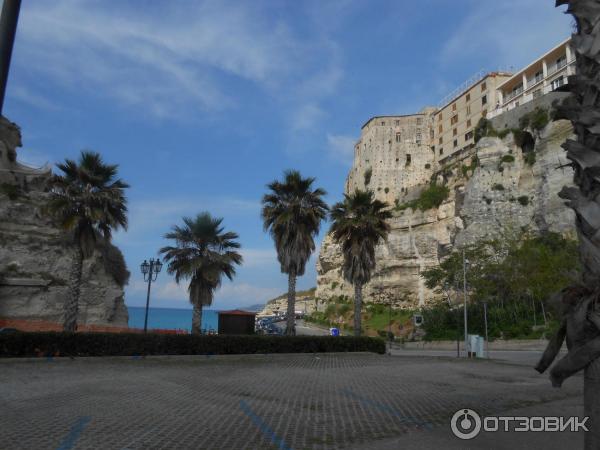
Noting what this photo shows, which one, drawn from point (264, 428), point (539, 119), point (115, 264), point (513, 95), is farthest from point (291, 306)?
point (513, 95)

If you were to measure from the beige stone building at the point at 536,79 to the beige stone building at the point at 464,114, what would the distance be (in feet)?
7.44

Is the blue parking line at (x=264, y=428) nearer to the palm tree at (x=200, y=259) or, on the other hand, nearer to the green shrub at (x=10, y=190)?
the palm tree at (x=200, y=259)

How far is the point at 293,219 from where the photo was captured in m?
26.6

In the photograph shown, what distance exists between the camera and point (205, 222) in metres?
24.8

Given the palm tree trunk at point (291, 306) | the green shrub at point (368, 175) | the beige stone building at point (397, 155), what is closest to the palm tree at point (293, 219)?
the palm tree trunk at point (291, 306)

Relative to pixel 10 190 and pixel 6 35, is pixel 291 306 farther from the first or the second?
pixel 10 190

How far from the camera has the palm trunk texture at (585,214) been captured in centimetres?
344

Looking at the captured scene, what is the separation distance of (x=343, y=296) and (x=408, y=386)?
229ft

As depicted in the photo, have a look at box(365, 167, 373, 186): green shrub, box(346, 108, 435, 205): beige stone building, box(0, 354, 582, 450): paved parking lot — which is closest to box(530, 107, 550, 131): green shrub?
box(346, 108, 435, 205): beige stone building

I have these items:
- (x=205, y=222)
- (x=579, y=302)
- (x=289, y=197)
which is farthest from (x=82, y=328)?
(x=579, y=302)

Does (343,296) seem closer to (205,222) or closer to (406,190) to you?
(406,190)

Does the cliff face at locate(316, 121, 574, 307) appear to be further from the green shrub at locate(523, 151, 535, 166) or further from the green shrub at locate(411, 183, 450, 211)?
the green shrub at locate(411, 183, 450, 211)

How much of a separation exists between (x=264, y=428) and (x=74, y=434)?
290 cm

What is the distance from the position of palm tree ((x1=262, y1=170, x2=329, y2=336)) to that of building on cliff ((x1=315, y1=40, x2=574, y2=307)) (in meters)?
27.1
